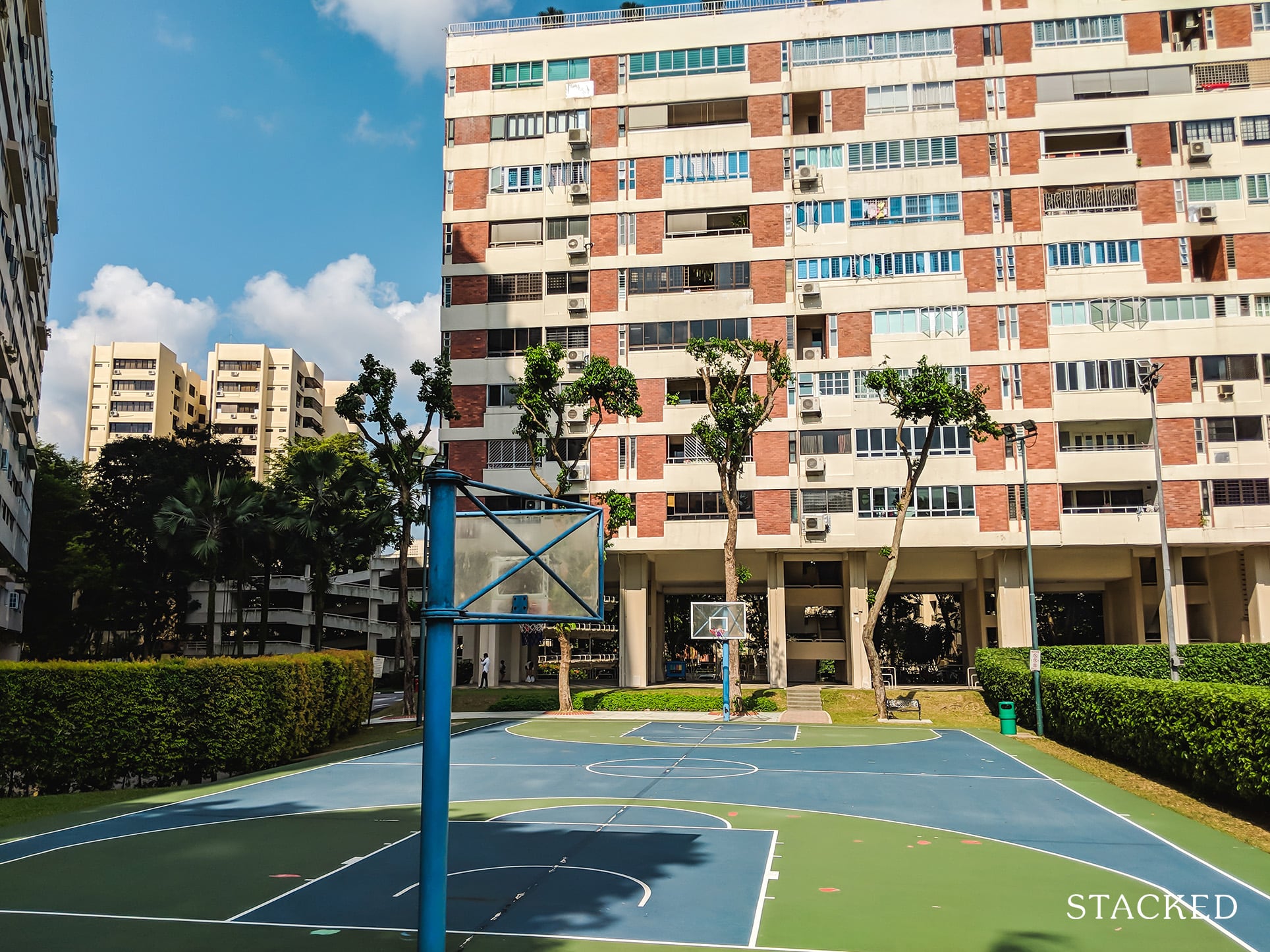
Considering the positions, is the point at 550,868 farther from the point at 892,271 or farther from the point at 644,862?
the point at 892,271

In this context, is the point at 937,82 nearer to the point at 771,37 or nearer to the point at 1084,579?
the point at 771,37

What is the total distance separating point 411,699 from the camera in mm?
42750

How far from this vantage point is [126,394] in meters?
105

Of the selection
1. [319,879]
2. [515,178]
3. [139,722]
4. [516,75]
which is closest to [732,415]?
[515,178]

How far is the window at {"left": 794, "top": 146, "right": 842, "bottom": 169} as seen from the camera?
49.0 m

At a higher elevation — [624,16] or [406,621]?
[624,16]

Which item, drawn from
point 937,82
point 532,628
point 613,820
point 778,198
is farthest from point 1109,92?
point 613,820

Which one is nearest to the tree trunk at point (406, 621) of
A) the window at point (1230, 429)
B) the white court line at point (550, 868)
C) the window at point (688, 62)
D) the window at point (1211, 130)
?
the window at point (688, 62)

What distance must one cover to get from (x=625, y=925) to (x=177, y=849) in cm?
814

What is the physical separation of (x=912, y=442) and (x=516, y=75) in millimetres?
28542

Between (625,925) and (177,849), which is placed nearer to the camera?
(625,925)

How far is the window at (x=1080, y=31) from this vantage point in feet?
156

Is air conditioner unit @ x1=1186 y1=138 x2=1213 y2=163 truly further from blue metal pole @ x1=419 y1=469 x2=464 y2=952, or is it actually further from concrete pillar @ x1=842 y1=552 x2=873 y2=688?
blue metal pole @ x1=419 y1=469 x2=464 y2=952

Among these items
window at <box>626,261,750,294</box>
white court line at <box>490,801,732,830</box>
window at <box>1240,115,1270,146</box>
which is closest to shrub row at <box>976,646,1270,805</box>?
white court line at <box>490,801,732,830</box>
